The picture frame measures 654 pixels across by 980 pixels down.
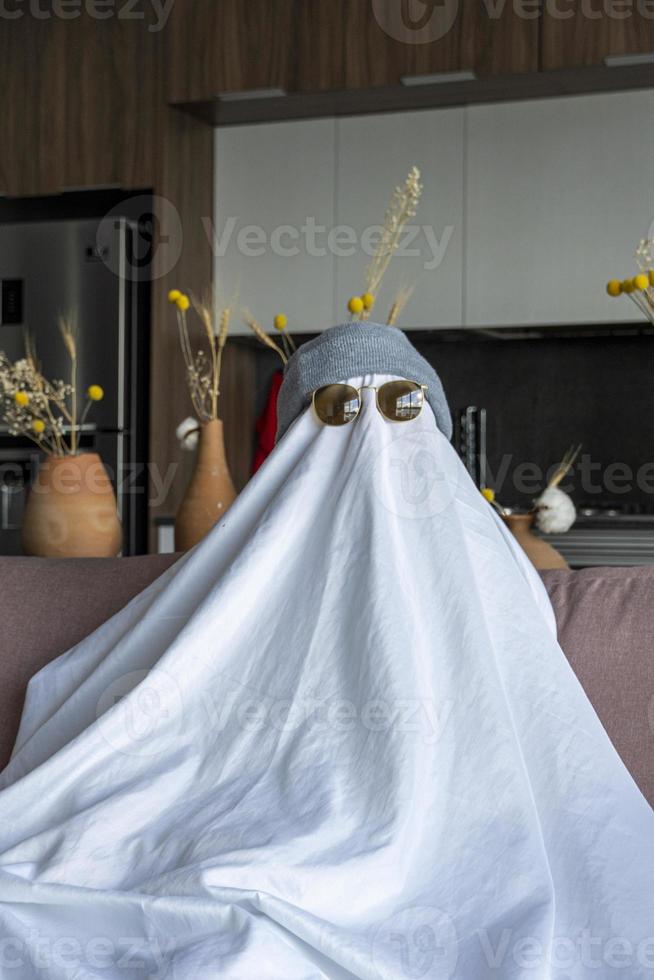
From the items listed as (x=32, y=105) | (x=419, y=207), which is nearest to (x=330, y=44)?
(x=419, y=207)

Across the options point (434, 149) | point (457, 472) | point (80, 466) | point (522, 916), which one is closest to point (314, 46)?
point (434, 149)

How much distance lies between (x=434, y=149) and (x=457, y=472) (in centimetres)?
292

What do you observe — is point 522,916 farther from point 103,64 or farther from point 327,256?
point 103,64

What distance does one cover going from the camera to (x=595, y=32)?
140 inches

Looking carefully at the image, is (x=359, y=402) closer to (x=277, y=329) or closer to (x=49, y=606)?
(x=49, y=606)

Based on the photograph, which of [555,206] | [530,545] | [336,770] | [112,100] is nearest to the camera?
[336,770]

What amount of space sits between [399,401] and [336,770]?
1.42ft

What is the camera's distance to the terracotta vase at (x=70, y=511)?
1.93 meters

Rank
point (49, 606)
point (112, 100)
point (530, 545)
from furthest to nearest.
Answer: point (112, 100), point (530, 545), point (49, 606)

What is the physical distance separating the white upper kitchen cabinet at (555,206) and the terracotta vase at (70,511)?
7.42 feet

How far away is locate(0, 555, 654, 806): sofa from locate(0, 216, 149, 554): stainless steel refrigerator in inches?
85.8

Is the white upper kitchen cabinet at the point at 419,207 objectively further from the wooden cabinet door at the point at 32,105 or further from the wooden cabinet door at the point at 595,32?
the wooden cabinet door at the point at 32,105

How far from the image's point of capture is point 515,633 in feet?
3.97

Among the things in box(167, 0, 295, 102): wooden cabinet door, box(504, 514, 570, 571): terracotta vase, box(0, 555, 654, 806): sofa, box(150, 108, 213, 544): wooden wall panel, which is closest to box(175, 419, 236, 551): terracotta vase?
box(0, 555, 654, 806): sofa
